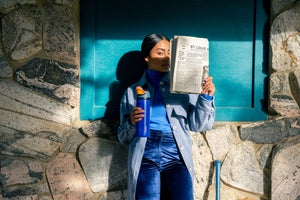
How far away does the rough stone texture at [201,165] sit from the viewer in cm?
204

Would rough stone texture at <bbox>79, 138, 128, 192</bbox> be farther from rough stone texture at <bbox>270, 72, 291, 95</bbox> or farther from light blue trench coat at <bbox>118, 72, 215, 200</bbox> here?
rough stone texture at <bbox>270, 72, 291, 95</bbox>

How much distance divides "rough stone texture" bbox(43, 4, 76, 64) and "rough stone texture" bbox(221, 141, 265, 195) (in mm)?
1514

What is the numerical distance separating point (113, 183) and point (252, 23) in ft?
5.63

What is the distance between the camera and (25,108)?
1975 millimetres

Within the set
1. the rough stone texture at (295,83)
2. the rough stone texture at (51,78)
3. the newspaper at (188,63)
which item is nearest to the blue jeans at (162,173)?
→ the newspaper at (188,63)

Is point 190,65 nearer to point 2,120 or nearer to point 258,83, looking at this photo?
point 258,83

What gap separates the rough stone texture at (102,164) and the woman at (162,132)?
0.28 m

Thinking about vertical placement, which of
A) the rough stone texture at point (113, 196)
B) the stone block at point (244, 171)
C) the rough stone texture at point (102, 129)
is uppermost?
the rough stone texture at point (102, 129)

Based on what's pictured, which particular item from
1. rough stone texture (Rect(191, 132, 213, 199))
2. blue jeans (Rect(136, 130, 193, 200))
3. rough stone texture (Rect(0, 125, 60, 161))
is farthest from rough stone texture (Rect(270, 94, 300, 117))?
rough stone texture (Rect(0, 125, 60, 161))

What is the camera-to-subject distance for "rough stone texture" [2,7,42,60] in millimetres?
1979

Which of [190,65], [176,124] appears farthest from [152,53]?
[176,124]

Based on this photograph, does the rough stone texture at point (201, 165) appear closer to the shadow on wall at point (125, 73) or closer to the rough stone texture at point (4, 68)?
the shadow on wall at point (125, 73)

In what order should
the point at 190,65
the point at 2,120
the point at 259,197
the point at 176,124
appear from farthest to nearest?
the point at 259,197
the point at 2,120
the point at 176,124
the point at 190,65

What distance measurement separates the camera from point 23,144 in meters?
1.96
